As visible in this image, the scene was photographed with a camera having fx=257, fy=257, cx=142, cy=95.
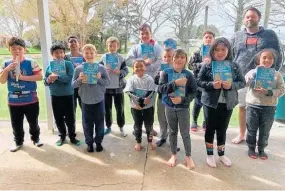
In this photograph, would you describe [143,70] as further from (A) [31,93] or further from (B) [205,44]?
(A) [31,93]

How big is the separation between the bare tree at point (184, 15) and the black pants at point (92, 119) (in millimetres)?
1692

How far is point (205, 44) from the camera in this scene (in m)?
3.23

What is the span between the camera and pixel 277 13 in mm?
3740

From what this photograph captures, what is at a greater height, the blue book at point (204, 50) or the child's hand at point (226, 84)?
the blue book at point (204, 50)

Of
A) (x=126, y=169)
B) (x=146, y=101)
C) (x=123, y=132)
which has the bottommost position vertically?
(x=126, y=169)

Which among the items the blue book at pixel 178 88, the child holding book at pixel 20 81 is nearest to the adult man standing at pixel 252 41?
the blue book at pixel 178 88

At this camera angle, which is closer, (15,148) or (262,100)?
(262,100)

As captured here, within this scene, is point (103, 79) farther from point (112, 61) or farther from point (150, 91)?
point (150, 91)

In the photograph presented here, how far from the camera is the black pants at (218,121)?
8.76 feet

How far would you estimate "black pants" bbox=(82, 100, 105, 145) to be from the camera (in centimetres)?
298

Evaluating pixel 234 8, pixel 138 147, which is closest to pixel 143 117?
pixel 138 147

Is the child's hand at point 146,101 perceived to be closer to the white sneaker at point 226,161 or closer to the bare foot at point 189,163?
the bare foot at point 189,163

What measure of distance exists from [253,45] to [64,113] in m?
2.42

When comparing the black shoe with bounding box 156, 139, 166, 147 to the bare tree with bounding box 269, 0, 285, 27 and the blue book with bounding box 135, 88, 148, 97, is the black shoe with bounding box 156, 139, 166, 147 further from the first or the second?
the bare tree with bounding box 269, 0, 285, 27
